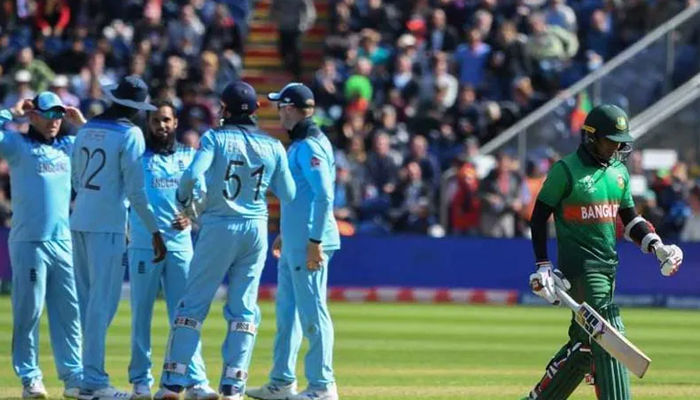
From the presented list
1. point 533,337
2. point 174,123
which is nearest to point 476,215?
point 533,337

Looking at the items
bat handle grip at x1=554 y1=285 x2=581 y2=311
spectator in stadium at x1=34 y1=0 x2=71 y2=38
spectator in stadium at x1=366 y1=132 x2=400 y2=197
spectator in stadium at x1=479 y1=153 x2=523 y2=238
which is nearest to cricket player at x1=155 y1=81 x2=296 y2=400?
bat handle grip at x1=554 y1=285 x2=581 y2=311

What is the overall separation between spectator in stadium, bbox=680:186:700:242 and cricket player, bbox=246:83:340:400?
13758 mm

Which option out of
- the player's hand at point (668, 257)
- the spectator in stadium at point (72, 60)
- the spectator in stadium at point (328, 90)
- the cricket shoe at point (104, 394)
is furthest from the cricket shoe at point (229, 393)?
the spectator in stadium at point (72, 60)

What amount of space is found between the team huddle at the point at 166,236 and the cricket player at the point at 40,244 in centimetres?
1

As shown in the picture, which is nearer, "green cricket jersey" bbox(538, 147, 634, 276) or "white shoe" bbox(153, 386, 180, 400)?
"green cricket jersey" bbox(538, 147, 634, 276)

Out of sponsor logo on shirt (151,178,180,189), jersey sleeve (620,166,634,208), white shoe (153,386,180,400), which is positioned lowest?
white shoe (153,386,180,400)

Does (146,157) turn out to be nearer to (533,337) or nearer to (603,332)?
(603,332)

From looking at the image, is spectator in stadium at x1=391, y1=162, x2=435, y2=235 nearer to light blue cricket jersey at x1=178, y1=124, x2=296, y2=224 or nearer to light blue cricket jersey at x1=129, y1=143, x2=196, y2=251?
light blue cricket jersey at x1=129, y1=143, x2=196, y2=251

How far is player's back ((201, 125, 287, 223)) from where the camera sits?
1327 cm

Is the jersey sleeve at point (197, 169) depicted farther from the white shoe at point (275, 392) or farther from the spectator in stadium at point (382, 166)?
the spectator in stadium at point (382, 166)

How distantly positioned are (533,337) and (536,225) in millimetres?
9709

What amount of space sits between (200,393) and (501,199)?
50.0ft

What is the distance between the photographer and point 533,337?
21469mm

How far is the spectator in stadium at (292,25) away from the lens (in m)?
33.4
